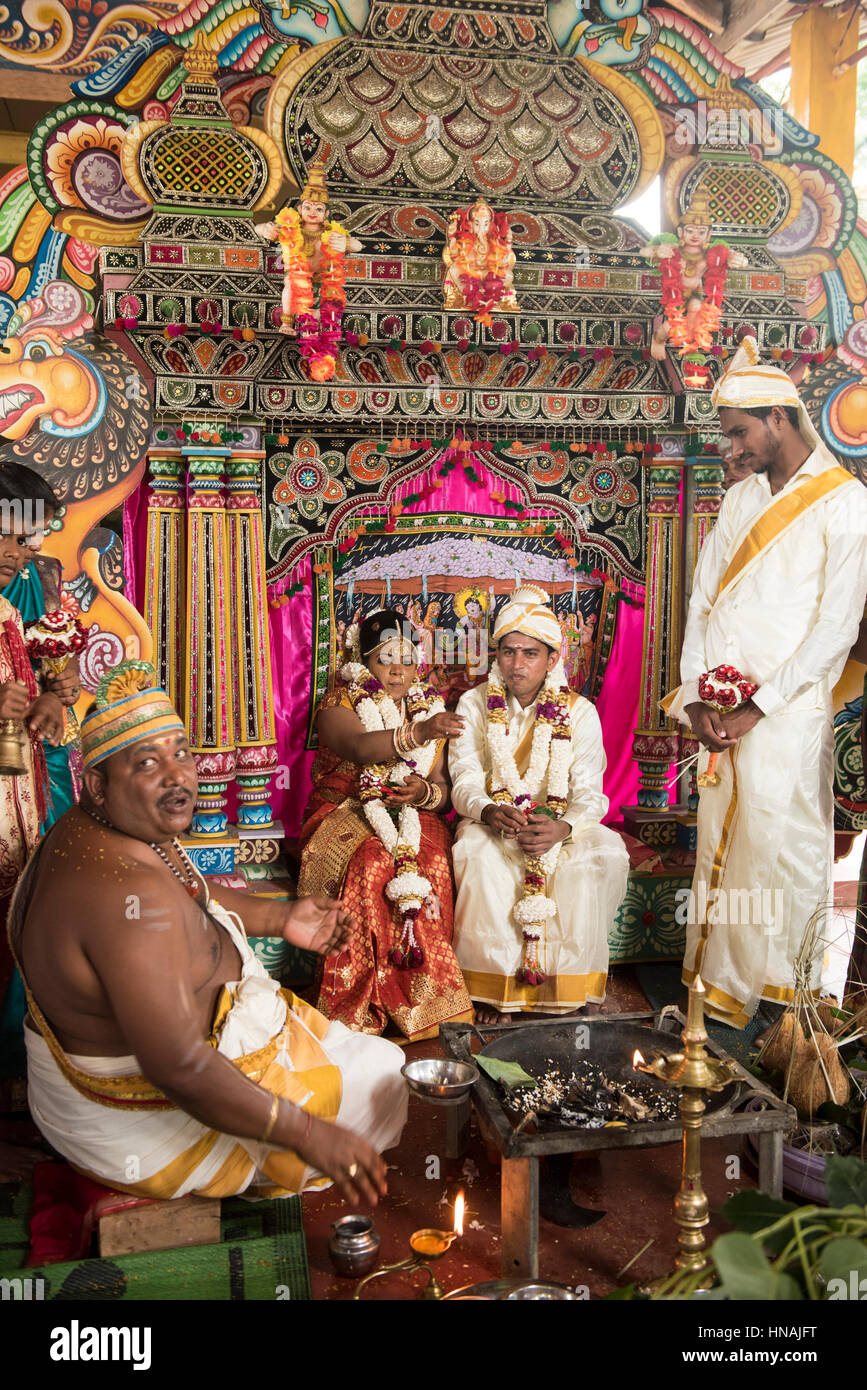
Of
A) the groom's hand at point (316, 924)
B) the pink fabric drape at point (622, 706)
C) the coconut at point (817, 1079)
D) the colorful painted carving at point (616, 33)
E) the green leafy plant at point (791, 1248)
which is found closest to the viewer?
the green leafy plant at point (791, 1248)

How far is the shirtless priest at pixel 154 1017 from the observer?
8.47 feet

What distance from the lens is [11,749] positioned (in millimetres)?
3686

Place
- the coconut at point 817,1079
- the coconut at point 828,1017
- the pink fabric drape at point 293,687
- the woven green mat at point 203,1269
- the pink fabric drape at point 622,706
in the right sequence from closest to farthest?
the woven green mat at point 203,1269
the coconut at point 817,1079
the coconut at point 828,1017
the pink fabric drape at point 293,687
the pink fabric drape at point 622,706

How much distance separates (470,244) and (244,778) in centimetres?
268

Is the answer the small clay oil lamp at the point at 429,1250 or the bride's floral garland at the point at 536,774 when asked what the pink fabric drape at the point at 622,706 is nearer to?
the bride's floral garland at the point at 536,774

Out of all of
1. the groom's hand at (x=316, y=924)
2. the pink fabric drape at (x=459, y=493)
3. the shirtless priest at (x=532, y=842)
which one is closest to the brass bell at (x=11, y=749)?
the groom's hand at (x=316, y=924)

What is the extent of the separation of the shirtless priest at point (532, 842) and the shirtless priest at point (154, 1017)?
145cm

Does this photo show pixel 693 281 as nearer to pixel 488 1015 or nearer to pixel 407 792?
pixel 407 792

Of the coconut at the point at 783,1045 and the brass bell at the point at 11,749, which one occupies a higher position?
the brass bell at the point at 11,749

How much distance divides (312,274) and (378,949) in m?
2.98

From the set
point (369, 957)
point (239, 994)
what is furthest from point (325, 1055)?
point (369, 957)

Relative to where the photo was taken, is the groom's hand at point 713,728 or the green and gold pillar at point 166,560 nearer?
the groom's hand at point 713,728

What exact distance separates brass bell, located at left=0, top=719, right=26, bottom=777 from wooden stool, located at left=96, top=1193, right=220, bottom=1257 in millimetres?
1508

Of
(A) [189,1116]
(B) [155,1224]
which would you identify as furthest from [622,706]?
(B) [155,1224]
